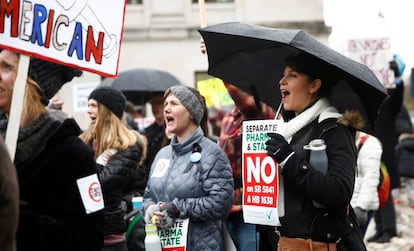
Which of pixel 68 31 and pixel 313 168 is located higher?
pixel 68 31

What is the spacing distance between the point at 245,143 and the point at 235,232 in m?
1.54

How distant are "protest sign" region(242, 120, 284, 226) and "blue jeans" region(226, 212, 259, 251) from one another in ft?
4.25

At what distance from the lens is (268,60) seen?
180 inches

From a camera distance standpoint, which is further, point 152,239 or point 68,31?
point 152,239

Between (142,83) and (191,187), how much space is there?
668 centimetres

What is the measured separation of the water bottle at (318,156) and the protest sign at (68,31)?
3.58 feet

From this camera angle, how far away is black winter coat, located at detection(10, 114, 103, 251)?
9.75ft

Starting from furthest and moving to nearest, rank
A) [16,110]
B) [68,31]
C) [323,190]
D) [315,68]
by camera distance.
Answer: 1. [315,68]
2. [323,190]
3. [68,31]
4. [16,110]

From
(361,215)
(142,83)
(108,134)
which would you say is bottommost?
(361,215)

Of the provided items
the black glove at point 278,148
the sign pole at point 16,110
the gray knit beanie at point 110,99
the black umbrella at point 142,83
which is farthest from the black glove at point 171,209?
the black umbrella at point 142,83

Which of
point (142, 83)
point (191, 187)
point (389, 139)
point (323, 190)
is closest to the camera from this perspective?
point (323, 190)

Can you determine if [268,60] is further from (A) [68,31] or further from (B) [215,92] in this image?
(B) [215,92]

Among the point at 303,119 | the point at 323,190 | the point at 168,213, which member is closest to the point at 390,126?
the point at 168,213

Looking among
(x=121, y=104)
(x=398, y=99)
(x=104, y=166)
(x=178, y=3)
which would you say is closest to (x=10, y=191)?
(x=104, y=166)
